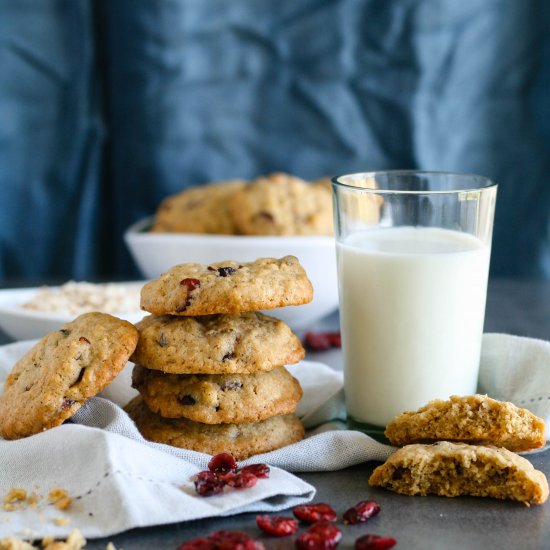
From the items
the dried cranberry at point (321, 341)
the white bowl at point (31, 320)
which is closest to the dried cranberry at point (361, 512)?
the white bowl at point (31, 320)

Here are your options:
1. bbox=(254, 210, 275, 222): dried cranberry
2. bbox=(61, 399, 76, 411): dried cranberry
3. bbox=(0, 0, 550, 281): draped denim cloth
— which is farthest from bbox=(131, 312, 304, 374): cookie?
bbox=(0, 0, 550, 281): draped denim cloth

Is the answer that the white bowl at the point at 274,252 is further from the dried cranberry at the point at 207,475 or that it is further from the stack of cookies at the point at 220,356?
the dried cranberry at the point at 207,475

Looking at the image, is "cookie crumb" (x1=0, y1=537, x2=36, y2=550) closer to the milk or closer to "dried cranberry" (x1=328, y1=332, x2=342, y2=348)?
the milk

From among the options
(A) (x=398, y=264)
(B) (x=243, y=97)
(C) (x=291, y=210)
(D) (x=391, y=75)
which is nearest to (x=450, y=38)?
(D) (x=391, y=75)

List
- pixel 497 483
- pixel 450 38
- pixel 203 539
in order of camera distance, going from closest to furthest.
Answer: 1. pixel 203 539
2. pixel 497 483
3. pixel 450 38

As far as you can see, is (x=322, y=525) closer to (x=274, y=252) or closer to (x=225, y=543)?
(x=225, y=543)

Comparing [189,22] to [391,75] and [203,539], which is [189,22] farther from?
[203,539]
